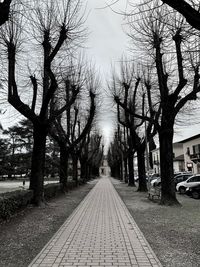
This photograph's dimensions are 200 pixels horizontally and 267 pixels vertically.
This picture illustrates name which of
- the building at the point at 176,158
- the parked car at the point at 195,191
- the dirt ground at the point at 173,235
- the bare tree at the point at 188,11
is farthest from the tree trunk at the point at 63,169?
the building at the point at 176,158

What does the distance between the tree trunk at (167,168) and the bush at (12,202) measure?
6.66m

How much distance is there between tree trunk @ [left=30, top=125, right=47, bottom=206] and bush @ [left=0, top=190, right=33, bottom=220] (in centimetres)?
102

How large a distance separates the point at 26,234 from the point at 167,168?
8.98 meters

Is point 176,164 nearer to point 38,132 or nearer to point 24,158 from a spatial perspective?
point 24,158

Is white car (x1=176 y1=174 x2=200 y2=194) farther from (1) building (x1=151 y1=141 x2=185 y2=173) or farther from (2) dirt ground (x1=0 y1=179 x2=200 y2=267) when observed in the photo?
(1) building (x1=151 y1=141 x2=185 y2=173)

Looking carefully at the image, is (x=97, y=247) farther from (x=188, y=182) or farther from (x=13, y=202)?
(x=188, y=182)

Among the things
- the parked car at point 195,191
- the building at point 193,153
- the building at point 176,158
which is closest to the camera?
the parked car at point 195,191

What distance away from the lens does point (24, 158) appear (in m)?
61.1

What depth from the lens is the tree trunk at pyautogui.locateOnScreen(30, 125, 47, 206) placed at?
15.0 meters

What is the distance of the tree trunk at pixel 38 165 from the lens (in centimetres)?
1498

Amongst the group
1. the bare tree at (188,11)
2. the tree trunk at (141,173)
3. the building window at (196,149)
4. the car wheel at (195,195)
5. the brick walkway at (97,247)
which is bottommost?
the brick walkway at (97,247)

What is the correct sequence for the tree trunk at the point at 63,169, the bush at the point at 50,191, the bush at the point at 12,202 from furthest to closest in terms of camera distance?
1. the tree trunk at the point at 63,169
2. the bush at the point at 50,191
3. the bush at the point at 12,202

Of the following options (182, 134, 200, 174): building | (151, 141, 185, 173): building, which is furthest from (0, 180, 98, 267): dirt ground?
(151, 141, 185, 173): building

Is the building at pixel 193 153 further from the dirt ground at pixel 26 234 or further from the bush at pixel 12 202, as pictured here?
the dirt ground at pixel 26 234
